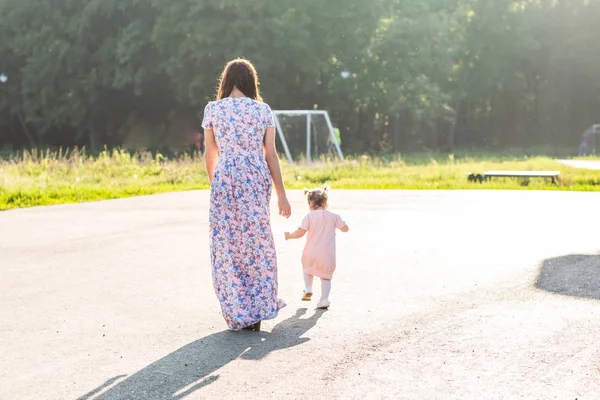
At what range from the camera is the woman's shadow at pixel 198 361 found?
4750 mm

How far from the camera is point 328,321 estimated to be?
6.50 m

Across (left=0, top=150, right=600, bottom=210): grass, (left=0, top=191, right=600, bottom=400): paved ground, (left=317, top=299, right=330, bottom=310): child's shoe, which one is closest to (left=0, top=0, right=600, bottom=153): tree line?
(left=0, top=150, right=600, bottom=210): grass

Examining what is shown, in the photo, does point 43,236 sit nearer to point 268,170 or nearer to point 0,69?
point 268,170

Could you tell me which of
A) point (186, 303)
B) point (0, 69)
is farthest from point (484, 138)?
point (186, 303)

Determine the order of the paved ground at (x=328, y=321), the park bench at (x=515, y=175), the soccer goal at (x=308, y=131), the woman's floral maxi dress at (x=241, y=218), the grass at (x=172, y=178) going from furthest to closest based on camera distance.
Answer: the soccer goal at (x=308, y=131)
the park bench at (x=515, y=175)
the grass at (x=172, y=178)
the woman's floral maxi dress at (x=241, y=218)
the paved ground at (x=328, y=321)

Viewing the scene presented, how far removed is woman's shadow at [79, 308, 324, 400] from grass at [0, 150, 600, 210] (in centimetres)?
1123

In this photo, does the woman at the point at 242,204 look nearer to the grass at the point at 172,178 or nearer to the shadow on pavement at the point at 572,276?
the shadow on pavement at the point at 572,276

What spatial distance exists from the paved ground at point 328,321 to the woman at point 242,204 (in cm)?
26

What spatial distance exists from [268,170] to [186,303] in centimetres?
144

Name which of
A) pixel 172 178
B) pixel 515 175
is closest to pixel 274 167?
pixel 515 175

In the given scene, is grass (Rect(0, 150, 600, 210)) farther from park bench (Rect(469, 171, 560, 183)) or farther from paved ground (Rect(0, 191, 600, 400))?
paved ground (Rect(0, 191, 600, 400))

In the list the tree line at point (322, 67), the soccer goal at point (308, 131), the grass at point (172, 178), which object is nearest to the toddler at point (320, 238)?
the grass at point (172, 178)

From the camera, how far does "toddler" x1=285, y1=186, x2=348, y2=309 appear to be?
22.8 ft

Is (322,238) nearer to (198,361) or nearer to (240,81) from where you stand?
(240,81)
